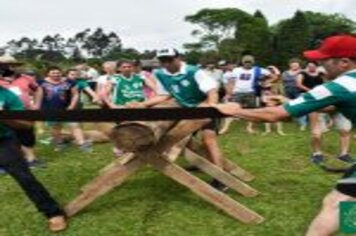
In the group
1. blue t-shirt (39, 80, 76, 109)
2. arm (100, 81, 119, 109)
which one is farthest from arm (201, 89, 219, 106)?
blue t-shirt (39, 80, 76, 109)

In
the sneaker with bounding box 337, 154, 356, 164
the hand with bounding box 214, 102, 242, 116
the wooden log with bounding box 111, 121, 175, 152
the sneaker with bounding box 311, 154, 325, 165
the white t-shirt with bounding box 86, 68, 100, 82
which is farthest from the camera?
the white t-shirt with bounding box 86, 68, 100, 82

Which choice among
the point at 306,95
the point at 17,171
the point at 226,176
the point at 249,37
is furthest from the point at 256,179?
the point at 249,37

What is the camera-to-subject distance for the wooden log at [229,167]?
30.4 ft

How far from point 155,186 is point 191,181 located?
1.54 metres

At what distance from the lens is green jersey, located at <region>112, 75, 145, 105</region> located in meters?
12.0

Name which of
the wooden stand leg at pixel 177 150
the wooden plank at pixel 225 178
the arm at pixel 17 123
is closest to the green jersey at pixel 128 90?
the wooden stand leg at pixel 177 150

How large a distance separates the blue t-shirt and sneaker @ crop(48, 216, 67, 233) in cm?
535

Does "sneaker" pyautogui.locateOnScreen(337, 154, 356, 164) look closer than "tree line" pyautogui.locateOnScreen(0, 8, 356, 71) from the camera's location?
Yes

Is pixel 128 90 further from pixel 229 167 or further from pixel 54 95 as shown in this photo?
pixel 229 167

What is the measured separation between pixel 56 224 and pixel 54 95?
5525mm

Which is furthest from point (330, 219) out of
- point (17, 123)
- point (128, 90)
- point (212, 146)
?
point (128, 90)

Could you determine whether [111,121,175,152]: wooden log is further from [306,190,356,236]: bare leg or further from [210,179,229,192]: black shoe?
[306,190,356,236]: bare leg

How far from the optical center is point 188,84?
8461 millimetres

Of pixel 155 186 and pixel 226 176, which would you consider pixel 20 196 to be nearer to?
pixel 155 186
